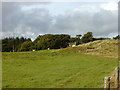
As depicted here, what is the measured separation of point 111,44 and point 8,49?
40.3 meters

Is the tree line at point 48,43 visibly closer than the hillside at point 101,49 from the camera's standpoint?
No

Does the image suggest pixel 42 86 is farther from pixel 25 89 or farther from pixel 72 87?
pixel 72 87

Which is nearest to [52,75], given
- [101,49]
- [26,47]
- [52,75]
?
[52,75]

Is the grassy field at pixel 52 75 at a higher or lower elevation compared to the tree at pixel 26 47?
lower

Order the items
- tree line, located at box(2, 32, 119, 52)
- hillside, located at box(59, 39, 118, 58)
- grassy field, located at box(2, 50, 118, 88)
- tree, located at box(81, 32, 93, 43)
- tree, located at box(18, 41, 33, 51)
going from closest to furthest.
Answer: grassy field, located at box(2, 50, 118, 88) < hillside, located at box(59, 39, 118, 58) < tree line, located at box(2, 32, 119, 52) < tree, located at box(18, 41, 33, 51) < tree, located at box(81, 32, 93, 43)

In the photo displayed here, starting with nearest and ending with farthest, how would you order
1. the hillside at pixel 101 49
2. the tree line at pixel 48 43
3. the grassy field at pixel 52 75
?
the grassy field at pixel 52 75, the hillside at pixel 101 49, the tree line at pixel 48 43

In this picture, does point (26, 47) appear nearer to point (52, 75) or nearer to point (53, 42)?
point (53, 42)

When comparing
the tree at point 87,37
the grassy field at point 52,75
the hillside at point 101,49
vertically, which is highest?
the tree at point 87,37

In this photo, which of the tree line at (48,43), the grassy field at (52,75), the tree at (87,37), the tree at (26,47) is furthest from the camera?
the tree at (87,37)

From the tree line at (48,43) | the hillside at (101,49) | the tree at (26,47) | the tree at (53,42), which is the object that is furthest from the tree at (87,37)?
the hillside at (101,49)

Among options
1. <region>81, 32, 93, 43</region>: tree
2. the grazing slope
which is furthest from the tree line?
the grazing slope

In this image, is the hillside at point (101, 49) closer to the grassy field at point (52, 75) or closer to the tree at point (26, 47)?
the grassy field at point (52, 75)

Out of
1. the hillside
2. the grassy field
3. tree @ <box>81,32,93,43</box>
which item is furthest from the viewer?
tree @ <box>81,32,93,43</box>

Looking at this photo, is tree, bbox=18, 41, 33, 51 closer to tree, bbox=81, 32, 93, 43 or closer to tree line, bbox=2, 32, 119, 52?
tree line, bbox=2, 32, 119, 52
